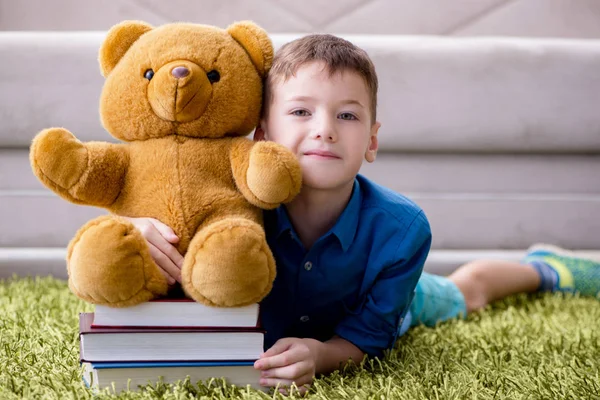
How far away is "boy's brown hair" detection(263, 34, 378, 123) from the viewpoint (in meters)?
0.91

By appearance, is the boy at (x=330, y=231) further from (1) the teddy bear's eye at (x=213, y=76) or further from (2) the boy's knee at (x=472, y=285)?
(2) the boy's knee at (x=472, y=285)

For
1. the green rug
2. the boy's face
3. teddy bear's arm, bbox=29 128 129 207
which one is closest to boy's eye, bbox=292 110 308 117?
the boy's face

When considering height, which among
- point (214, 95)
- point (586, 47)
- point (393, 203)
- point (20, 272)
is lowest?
point (20, 272)

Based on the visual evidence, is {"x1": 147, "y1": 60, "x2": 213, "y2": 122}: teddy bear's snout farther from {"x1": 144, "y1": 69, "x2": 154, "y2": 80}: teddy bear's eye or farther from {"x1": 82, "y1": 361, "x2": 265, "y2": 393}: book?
{"x1": 82, "y1": 361, "x2": 265, "y2": 393}: book

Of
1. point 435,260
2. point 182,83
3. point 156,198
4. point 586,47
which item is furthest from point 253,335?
point 586,47

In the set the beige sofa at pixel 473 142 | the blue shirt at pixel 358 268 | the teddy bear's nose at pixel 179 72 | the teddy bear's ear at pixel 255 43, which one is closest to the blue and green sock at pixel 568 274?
the beige sofa at pixel 473 142

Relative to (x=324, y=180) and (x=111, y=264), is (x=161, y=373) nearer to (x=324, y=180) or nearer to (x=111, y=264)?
(x=111, y=264)

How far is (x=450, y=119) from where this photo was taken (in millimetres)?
1590

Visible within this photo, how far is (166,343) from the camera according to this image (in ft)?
2.62

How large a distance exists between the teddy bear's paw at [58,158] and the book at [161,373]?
8.4 inches

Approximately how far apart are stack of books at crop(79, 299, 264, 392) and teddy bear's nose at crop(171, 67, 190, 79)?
257 millimetres

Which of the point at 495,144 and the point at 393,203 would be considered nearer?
the point at 393,203

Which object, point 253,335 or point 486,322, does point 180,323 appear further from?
point 486,322

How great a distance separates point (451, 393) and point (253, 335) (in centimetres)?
24
